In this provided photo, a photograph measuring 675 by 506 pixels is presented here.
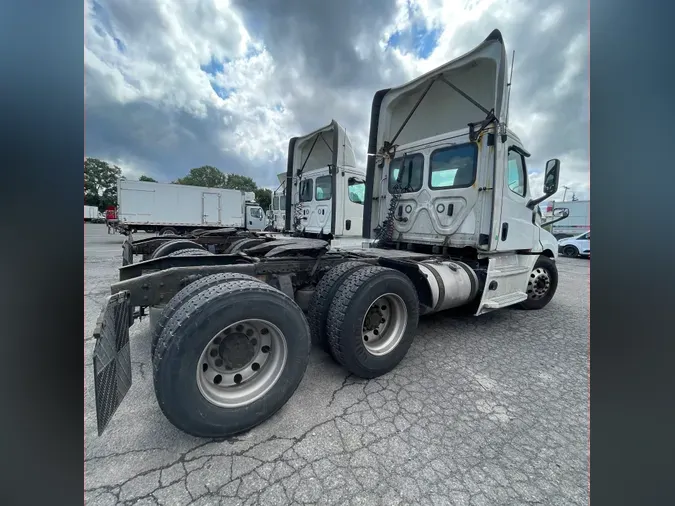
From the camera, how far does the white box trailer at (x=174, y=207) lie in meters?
15.7

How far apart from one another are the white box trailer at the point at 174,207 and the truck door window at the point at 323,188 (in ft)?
27.1

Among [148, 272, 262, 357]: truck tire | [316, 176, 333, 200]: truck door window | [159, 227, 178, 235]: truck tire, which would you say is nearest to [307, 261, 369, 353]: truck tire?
[148, 272, 262, 357]: truck tire

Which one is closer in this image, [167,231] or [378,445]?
[378,445]

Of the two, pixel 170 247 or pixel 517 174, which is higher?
Result: pixel 517 174

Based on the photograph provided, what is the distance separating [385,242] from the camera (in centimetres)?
543

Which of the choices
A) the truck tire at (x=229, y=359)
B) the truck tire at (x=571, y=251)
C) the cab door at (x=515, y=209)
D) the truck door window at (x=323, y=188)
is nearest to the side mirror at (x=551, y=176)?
the cab door at (x=515, y=209)

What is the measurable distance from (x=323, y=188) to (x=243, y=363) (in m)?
6.31

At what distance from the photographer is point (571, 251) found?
17234 mm

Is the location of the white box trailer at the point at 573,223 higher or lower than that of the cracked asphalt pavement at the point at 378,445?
higher

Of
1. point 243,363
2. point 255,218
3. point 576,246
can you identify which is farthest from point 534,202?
point 255,218

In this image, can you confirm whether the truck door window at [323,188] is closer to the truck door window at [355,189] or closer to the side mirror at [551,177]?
the truck door window at [355,189]

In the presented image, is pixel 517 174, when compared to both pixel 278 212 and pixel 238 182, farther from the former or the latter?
pixel 238 182
